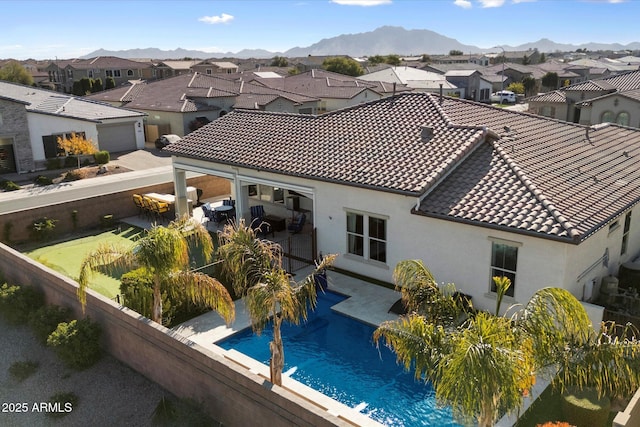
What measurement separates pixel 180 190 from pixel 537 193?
15564 mm

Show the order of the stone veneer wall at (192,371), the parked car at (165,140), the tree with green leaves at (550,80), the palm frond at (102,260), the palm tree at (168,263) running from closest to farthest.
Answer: the stone veneer wall at (192,371), the palm tree at (168,263), the palm frond at (102,260), the parked car at (165,140), the tree with green leaves at (550,80)

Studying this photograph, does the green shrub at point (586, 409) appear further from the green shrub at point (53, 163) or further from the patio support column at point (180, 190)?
the green shrub at point (53, 163)

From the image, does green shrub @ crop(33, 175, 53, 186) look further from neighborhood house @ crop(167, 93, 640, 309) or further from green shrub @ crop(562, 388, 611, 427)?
green shrub @ crop(562, 388, 611, 427)

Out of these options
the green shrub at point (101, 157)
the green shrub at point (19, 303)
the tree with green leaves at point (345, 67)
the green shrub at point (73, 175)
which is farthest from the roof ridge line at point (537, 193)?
the tree with green leaves at point (345, 67)

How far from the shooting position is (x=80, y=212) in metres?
24.5

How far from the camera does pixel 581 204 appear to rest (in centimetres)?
1509

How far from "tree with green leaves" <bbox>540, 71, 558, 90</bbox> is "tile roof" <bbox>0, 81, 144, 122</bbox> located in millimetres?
77611

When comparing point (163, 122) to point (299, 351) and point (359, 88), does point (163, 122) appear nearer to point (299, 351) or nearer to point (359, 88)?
point (359, 88)

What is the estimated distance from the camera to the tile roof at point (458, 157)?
14.9 metres

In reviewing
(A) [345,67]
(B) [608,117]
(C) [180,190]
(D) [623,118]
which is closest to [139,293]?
(C) [180,190]

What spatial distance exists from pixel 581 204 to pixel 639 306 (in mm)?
3255

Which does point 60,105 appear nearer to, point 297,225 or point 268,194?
point 268,194

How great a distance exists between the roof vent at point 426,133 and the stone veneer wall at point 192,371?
10753mm

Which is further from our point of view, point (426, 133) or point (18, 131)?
point (18, 131)
